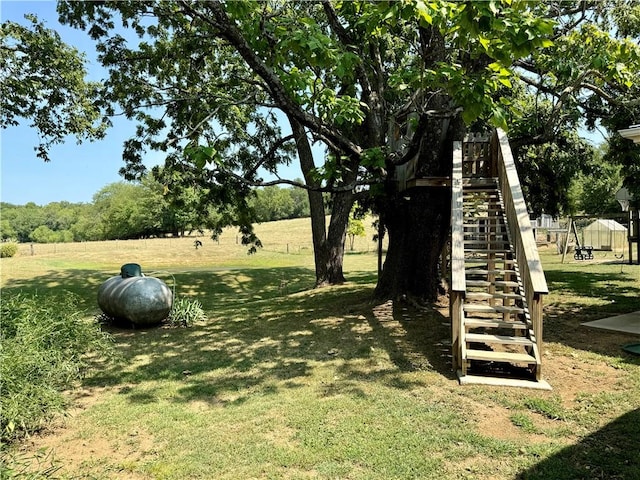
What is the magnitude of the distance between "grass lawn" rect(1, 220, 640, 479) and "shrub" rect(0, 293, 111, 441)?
0.28 meters

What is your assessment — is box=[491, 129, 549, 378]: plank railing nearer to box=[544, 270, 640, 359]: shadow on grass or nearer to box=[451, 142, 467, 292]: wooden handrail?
box=[451, 142, 467, 292]: wooden handrail

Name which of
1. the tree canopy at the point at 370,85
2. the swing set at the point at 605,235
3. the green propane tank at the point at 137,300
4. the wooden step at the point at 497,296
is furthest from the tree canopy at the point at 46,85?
the swing set at the point at 605,235

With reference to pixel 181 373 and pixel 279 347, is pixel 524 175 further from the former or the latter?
pixel 181 373

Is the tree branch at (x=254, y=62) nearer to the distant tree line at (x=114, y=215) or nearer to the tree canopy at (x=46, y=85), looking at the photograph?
the tree canopy at (x=46, y=85)

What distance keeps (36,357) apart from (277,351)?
310 cm

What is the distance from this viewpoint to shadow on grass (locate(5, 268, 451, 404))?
15.7 ft

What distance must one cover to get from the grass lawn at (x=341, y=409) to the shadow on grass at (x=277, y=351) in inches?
1.3

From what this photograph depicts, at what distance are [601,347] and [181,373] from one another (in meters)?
5.39

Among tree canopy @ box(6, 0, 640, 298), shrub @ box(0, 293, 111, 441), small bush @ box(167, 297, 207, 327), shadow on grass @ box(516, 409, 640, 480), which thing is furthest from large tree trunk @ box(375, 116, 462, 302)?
shrub @ box(0, 293, 111, 441)

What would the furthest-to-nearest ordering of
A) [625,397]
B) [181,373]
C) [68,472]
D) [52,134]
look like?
[52,134] < [181,373] < [625,397] < [68,472]

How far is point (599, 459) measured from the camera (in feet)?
10.2

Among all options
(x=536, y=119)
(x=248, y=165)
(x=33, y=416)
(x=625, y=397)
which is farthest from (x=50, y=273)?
(x=625, y=397)

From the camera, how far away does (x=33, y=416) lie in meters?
3.46

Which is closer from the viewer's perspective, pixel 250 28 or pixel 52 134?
pixel 250 28
